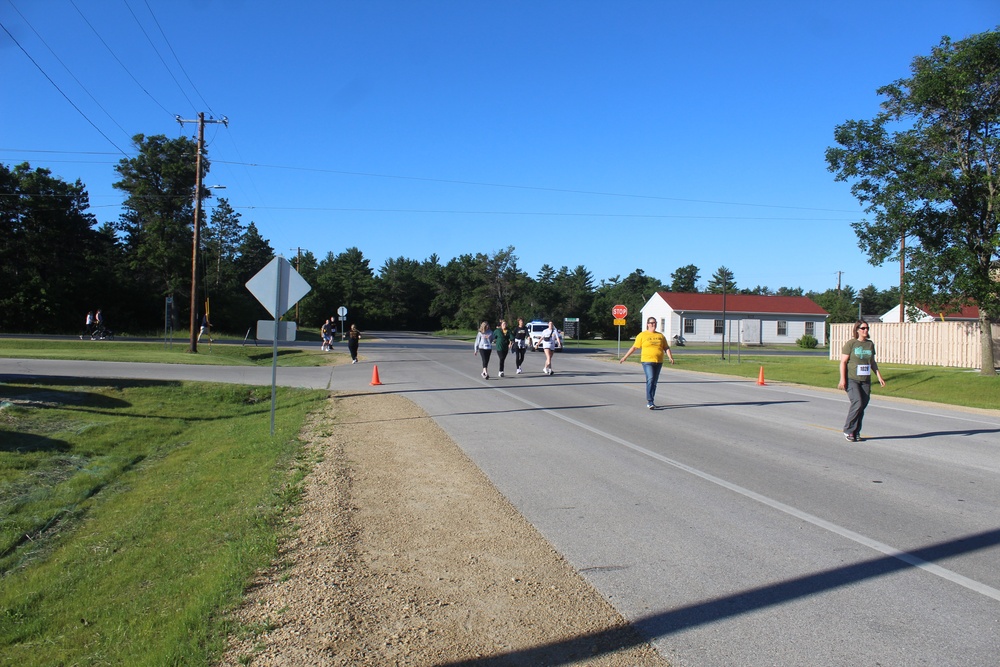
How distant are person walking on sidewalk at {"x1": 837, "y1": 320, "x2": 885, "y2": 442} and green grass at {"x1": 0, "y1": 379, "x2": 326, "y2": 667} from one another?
7.86 m

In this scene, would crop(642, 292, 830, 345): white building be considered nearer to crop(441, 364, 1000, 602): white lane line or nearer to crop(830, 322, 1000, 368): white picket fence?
crop(830, 322, 1000, 368): white picket fence

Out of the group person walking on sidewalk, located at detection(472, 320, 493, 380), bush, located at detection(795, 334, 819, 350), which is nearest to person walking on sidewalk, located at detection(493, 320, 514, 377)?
person walking on sidewalk, located at detection(472, 320, 493, 380)

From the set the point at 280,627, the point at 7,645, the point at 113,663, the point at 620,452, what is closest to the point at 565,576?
the point at 280,627

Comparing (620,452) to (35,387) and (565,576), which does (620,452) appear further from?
(35,387)

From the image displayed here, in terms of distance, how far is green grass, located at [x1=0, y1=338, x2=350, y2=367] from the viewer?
92.0 ft

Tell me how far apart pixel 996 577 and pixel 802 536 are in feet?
4.29

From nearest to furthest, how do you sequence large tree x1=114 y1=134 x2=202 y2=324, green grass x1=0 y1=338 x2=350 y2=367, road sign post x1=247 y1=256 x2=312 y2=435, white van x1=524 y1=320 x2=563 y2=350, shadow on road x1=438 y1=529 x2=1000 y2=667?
1. shadow on road x1=438 y1=529 x2=1000 y2=667
2. road sign post x1=247 y1=256 x2=312 y2=435
3. green grass x1=0 y1=338 x2=350 y2=367
4. white van x1=524 y1=320 x2=563 y2=350
5. large tree x1=114 y1=134 x2=202 y2=324

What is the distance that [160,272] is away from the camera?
63750 mm

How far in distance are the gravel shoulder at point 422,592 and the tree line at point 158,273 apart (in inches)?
1350

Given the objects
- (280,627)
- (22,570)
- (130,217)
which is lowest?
(22,570)

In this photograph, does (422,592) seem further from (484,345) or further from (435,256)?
(435,256)

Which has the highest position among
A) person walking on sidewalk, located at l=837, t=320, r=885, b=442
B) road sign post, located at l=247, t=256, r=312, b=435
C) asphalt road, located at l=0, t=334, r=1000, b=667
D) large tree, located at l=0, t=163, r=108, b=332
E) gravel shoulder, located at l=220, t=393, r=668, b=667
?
large tree, located at l=0, t=163, r=108, b=332

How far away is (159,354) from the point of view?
30.8 m

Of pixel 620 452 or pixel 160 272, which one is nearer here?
pixel 620 452
